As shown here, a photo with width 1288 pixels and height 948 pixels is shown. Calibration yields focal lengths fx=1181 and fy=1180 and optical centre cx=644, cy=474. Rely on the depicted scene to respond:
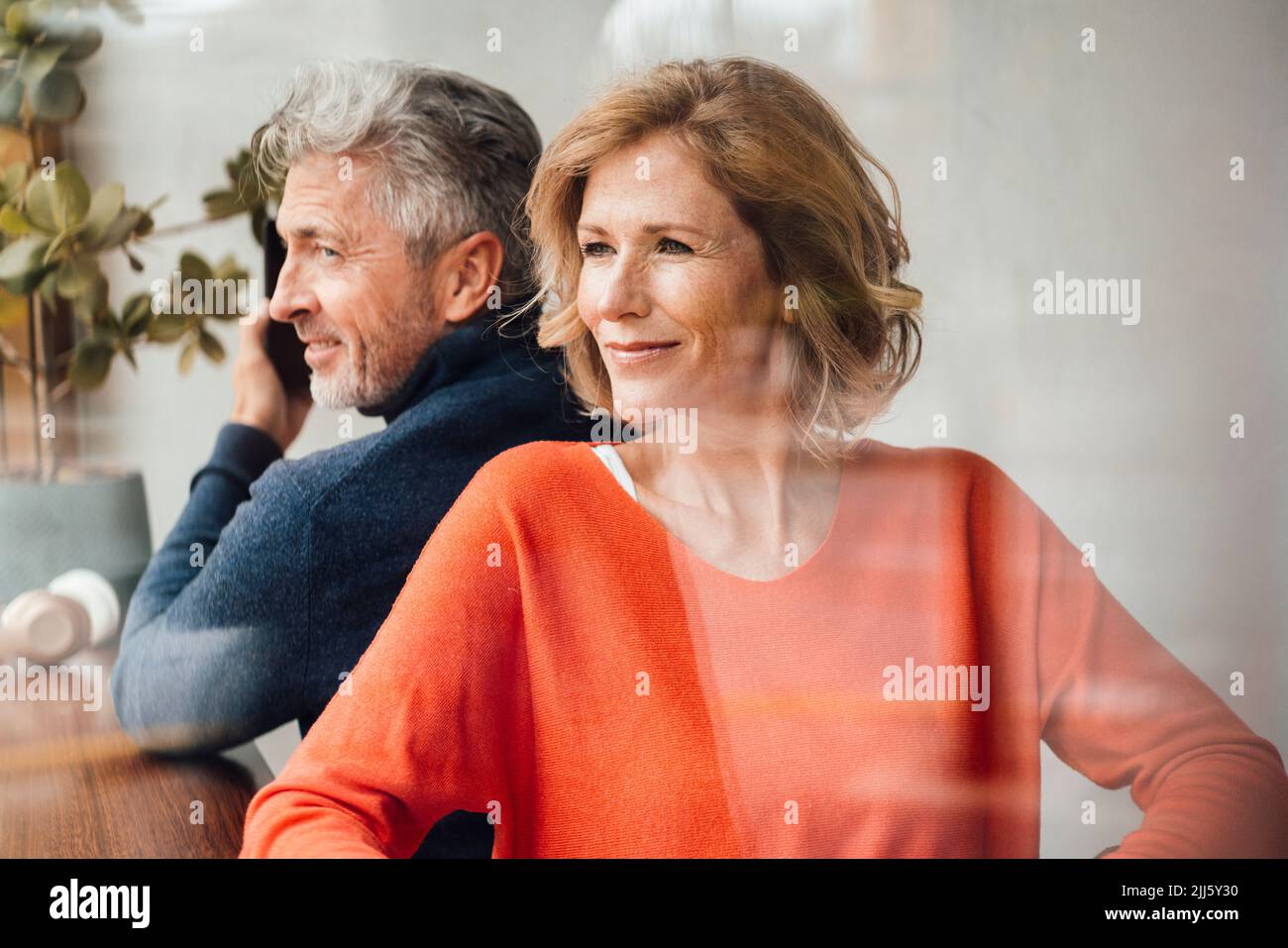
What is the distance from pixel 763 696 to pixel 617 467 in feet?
1.06

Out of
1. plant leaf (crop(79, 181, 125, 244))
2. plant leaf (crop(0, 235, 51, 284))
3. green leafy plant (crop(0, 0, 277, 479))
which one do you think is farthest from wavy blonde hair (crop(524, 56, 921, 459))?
plant leaf (crop(0, 235, 51, 284))

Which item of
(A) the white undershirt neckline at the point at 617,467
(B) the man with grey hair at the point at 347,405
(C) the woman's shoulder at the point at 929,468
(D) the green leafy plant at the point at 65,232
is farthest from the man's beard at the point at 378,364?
(C) the woman's shoulder at the point at 929,468

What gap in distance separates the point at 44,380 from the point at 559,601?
0.69 m

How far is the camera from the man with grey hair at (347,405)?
137 centimetres

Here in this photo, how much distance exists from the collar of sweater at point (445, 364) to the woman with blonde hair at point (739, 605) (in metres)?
0.07

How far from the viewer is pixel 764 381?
4.66 feet

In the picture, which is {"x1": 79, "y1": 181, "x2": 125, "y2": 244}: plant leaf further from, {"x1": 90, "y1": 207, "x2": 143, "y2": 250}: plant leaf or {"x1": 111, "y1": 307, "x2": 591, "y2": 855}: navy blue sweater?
{"x1": 111, "y1": 307, "x2": 591, "y2": 855}: navy blue sweater

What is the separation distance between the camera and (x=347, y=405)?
1.41 m

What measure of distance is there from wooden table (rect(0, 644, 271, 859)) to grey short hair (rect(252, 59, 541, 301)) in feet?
2.10

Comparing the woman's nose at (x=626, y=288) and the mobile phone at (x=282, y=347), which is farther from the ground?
the woman's nose at (x=626, y=288)

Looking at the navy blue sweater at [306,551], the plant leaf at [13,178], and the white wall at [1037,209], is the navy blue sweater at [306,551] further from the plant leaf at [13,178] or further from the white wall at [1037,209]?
the plant leaf at [13,178]

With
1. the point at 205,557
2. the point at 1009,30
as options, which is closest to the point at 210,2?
the point at 205,557

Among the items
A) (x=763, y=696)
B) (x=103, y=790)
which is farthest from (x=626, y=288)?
(x=103, y=790)

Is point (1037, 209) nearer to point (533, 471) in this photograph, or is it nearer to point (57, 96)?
point (533, 471)
